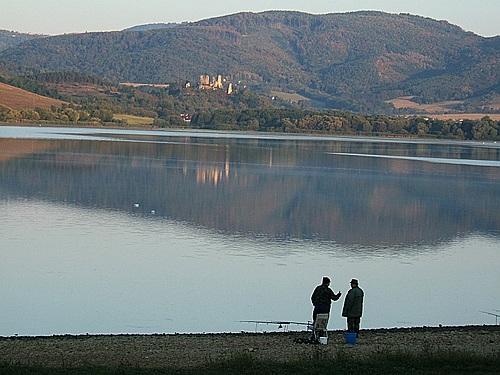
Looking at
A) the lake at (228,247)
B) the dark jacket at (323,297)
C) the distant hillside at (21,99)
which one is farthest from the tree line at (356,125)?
the dark jacket at (323,297)

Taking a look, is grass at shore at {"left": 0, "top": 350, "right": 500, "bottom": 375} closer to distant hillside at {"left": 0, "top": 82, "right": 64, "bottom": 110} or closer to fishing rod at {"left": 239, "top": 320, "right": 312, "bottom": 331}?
fishing rod at {"left": 239, "top": 320, "right": 312, "bottom": 331}

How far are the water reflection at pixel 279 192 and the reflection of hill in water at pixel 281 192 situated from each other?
0.03 m

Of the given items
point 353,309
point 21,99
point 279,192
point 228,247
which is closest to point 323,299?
point 353,309

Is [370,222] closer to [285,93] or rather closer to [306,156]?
[306,156]

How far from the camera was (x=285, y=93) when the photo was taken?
192375mm

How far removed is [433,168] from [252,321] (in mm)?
36647

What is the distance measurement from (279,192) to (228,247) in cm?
1279

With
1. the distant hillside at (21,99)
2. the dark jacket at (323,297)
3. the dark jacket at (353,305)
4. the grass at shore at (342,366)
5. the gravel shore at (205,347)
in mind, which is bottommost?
the gravel shore at (205,347)

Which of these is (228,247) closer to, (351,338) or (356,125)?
(351,338)

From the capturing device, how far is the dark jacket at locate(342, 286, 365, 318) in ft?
36.5

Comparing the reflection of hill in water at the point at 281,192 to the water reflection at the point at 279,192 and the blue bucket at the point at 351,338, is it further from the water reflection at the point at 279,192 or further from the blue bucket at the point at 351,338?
the blue bucket at the point at 351,338

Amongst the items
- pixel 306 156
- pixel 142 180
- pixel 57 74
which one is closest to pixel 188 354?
pixel 142 180

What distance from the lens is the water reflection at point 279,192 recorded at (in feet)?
79.1

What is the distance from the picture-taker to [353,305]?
36.6ft
